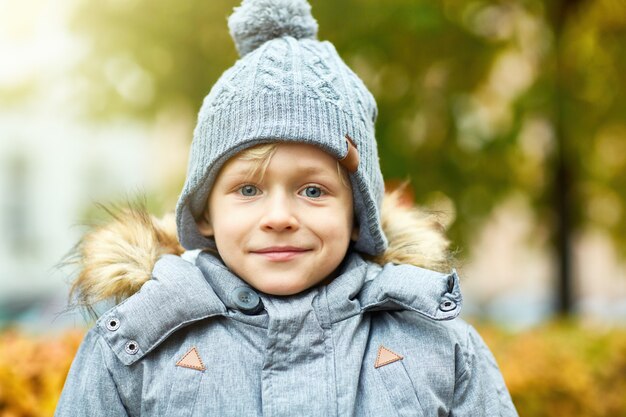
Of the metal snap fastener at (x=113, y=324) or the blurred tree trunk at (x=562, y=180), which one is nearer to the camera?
the metal snap fastener at (x=113, y=324)

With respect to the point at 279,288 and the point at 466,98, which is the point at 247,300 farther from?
the point at 466,98

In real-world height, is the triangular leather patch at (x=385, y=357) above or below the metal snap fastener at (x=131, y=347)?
below

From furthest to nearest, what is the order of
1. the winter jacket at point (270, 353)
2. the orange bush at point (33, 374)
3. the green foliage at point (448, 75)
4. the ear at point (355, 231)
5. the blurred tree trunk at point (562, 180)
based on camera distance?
the blurred tree trunk at point (562, 180) → the green foliage at point (448, 75) → the orange bush at point (33, 374) → the ear at point (355, 231) → the winter jacket at point (270, 353)

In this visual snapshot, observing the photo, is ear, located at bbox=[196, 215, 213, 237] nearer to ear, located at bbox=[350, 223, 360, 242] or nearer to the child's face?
the child's face

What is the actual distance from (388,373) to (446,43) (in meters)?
5.39

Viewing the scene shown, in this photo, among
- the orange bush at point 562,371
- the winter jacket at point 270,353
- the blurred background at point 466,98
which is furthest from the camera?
the blurred background at point 466,98

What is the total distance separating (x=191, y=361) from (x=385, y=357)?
525mm

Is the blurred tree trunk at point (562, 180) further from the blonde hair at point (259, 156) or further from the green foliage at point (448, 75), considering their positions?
the blonde hair at point (259, 156)

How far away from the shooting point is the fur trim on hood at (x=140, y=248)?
2.38m

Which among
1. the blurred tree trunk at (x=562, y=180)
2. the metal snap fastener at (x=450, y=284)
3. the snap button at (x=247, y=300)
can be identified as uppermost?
the snap button at (x=247, y=300)

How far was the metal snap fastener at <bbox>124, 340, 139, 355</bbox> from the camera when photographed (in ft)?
7.16

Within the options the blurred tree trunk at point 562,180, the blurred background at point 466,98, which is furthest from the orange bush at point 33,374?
the blurred tree trunk at point 562,180

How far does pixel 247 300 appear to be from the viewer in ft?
7.45

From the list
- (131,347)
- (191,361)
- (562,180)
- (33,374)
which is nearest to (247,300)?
(191,361)
